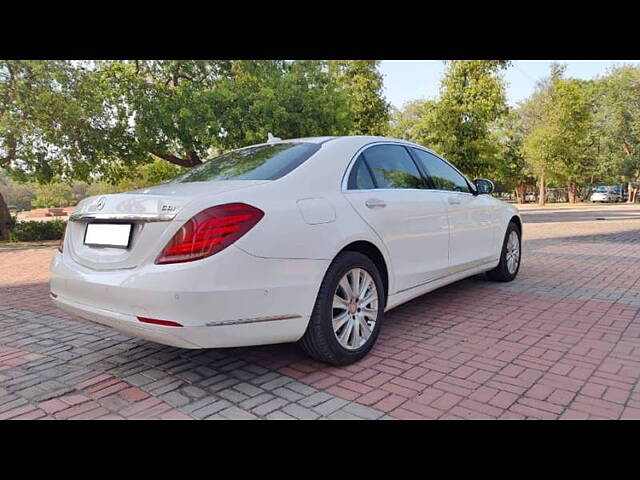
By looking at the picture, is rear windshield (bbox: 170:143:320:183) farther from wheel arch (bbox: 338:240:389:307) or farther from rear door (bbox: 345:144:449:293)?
wheel arch (bbox: 338:240:389:307)

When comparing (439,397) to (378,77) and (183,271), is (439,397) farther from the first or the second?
(378,77)

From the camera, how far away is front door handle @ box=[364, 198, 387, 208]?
3.30 meters

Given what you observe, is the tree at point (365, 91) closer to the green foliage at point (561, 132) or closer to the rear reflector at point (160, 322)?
the green foliage at point (561, 132)

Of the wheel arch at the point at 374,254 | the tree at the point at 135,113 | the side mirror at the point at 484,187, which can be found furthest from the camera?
the tree at the point at 135,113

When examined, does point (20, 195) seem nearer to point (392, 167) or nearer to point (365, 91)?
point (365, 91)

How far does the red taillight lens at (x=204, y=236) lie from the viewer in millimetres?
2426

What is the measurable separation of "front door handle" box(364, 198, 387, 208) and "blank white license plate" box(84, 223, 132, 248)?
1618mm

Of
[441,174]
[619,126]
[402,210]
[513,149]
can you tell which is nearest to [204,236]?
[402,210]

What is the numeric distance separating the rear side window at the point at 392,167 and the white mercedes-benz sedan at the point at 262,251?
1cm

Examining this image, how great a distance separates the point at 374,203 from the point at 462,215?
149cm

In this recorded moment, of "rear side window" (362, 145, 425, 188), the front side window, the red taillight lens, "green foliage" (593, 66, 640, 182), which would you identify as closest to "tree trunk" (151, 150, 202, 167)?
the front side window

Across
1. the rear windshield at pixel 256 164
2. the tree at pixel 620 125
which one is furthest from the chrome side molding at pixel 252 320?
the tree at pixel 620 125

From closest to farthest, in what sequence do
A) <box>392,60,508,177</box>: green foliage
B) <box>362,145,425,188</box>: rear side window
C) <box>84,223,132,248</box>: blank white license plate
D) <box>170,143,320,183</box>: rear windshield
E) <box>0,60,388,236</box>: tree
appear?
1. <box>84,223,132,248</box>: blank white license plate
2. <box>170,143,320,183</box>: rear windshield
3. <box>362,145,425,188</box>: rear side window
4. <box>0,60,388,236</box>: tree
5. <box>392,60,508,177</box>: green foliage
